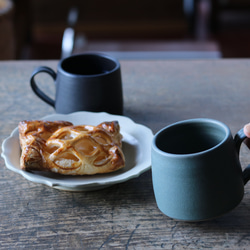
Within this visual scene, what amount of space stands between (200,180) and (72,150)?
17cm

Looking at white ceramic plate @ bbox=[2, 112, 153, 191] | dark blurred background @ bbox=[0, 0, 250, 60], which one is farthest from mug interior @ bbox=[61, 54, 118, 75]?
dark blurred background @ bbox=[0, 0, 250, 60]

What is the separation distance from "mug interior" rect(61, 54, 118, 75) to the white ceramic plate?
0.10 metres

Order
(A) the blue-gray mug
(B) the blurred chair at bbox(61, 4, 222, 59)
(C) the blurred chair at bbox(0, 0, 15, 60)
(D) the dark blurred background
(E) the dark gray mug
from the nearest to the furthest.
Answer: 1. (A) the blue-gray mug
2. (E) the dark gray mug
3. (B) the blurred chair at bbox(61, 4, 222, 59)
4. (C) the blurred chair at bbox(0, 0, 15, 60)
5. (D) the dark blurred background

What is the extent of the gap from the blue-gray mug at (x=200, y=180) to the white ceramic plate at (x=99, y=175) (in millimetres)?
72

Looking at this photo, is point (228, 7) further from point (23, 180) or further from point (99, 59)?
point (23, 180)

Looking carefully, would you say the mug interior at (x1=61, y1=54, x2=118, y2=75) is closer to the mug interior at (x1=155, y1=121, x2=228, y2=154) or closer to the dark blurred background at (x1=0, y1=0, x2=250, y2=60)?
the mug interior at (x1=155, y1=121, x2=228, y2=154)

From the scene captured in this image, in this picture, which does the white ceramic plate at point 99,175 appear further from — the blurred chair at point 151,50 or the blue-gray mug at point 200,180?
the blurred chair at point 151,50

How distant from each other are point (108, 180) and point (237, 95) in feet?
1.25

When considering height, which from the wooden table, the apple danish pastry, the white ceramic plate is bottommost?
the wooden table

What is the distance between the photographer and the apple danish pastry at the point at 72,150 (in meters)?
0.54

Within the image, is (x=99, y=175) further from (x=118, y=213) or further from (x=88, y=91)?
(x=88, y=91)

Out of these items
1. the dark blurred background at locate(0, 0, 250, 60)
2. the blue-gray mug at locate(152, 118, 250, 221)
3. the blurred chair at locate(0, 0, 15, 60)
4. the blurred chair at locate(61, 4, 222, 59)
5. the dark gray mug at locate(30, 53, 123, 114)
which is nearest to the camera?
the blue-gray mug at locate(152, 118, 250, 221)

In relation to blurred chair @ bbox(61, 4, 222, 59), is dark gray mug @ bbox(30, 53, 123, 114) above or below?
above

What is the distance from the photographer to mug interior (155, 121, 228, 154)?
1.66 ft
